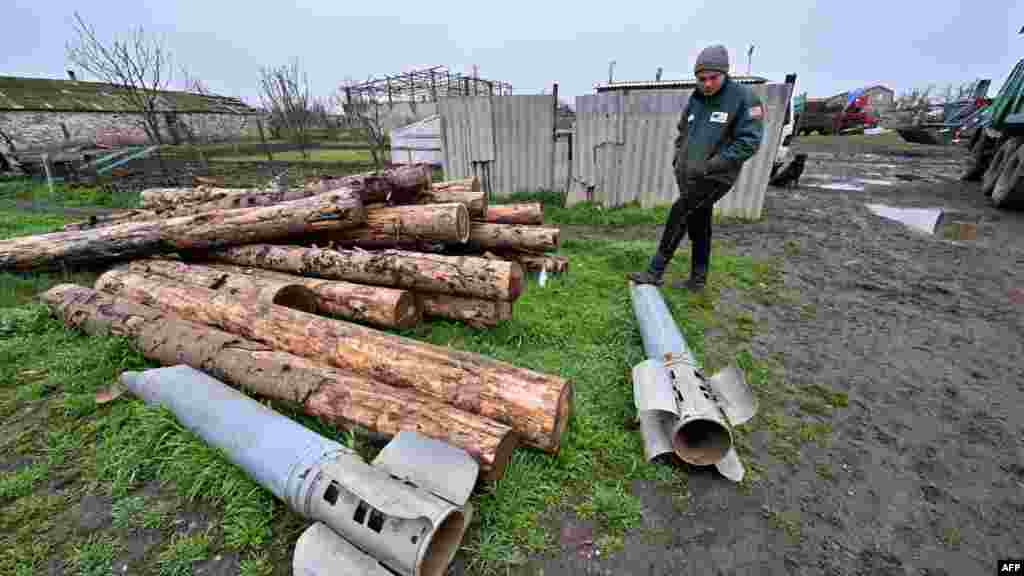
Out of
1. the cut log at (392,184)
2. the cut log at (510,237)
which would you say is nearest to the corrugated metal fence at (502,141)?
the cut log at (510,237)

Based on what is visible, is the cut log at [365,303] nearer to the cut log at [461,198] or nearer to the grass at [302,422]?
the grass at [302,422]

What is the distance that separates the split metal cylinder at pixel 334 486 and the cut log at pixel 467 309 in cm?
165

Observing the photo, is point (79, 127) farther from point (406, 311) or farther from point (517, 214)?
point (406, 311)

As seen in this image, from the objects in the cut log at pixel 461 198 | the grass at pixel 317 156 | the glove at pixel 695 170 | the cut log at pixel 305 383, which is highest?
the glove at pixel 695 170

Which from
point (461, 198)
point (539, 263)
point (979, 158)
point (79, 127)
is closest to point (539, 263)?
point (539, 263)

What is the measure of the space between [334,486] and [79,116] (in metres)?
32.5

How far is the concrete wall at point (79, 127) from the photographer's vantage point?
63.1ft

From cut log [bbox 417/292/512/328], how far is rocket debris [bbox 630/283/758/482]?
1.36 metres

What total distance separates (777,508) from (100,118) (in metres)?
34.3

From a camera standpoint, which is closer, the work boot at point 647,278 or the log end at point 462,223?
the log end at point 462,223

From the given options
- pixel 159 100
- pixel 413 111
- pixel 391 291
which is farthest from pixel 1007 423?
pixel 159 100

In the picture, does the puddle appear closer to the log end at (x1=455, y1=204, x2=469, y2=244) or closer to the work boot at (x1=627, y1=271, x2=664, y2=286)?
the work boot at (x1=627, y1=271, x2=664, y2=286)

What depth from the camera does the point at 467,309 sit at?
338 cm

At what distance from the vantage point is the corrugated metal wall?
7.05m
